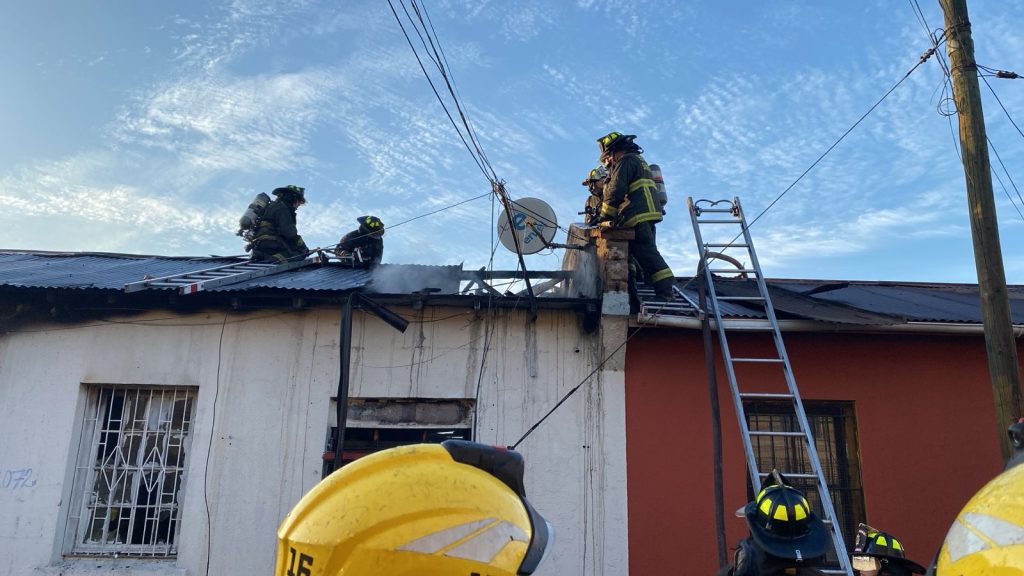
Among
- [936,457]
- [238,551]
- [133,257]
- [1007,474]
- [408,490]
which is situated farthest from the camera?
[133,257]

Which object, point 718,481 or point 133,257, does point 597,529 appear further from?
point 133,257

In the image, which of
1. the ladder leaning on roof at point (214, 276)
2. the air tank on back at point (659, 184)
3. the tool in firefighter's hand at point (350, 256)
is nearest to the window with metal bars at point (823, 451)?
the air tank on back at point (659, 184)

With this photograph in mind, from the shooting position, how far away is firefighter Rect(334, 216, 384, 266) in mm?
8602

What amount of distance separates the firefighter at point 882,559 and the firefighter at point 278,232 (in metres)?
6.94

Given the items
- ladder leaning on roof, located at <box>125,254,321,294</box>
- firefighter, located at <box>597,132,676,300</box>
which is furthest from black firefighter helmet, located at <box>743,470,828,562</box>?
ladder leaning on roof, located at <box>125,254,321,294</box>

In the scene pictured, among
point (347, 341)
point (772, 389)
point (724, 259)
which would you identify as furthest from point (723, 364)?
point (347, 341)

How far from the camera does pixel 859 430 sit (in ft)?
21.1

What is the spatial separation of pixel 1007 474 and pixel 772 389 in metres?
5.17

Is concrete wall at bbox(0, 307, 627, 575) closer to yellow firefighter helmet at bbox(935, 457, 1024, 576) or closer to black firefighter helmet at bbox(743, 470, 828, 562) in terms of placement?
black firefighter helmet at bbox(743, 470, 828, 562)

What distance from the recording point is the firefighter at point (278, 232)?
9.12 m

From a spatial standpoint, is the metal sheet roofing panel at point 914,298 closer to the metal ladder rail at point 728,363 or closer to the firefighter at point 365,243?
the metal ladder rail at point 728,363

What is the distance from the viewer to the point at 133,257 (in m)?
9.08

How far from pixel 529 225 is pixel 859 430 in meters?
3.62

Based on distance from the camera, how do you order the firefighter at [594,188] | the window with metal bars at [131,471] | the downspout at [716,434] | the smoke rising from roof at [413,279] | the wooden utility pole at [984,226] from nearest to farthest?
the wooden utility pole at [984,226] → the downspout at [716,434] → the window with metal bars at [131,471] → the smoke rising from roof at [413,279] → the firefighter at [594,188]
